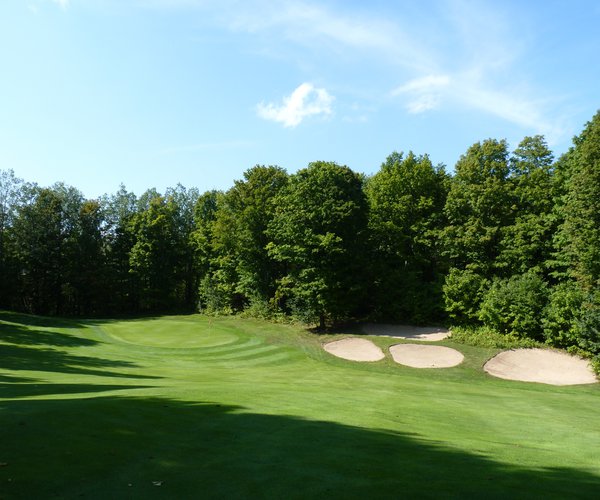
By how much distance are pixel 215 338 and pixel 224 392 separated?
21.7 m

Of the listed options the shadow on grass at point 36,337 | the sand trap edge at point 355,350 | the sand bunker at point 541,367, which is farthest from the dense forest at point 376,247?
the shadow on grass at point 36,337

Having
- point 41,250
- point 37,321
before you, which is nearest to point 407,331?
point 37,321

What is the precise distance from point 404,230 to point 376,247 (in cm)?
304

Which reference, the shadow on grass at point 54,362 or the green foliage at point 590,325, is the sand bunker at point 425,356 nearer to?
the green foliage at point 590,325

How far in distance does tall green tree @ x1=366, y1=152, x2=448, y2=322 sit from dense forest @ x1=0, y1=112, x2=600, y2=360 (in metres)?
0.12

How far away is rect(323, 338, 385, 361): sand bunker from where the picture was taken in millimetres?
28438

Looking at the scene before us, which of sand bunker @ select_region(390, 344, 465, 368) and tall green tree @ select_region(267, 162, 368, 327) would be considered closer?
sand bunker @ select_region(390, 344, 465, 368)

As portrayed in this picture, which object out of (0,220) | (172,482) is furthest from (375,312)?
(0,220)

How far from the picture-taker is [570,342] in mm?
26797

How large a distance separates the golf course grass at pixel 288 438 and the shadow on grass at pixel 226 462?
29 millimetres

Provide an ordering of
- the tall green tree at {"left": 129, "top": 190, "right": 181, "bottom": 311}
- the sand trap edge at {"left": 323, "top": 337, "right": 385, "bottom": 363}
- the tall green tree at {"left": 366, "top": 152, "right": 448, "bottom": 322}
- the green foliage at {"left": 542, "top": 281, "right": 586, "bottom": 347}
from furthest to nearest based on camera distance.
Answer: the tall green tree at {"left": 129, "top": 190, "right": 181, "bottom": 311}, the tall green tree at {"left": 366, "top": 152, "right": 448, "bottom": 322}, the sand trap edge at {"left": 323, "top": 337, "right": 385, "bottom": 363}, the green foliage at {"left": 542, "top": 281, "right": 586, "bottom": 347}

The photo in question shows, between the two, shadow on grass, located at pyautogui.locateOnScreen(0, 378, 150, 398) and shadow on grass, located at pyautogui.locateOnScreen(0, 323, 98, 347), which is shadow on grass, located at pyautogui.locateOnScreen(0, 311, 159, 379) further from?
shadow on grass, located at pyautogui.locateOnScreen(0, 378, 150, 398)

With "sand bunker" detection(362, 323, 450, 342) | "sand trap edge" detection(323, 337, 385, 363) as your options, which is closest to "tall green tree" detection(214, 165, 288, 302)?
"sand bunker" detection(362, 323, 450, 342)

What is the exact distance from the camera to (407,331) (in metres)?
35.6
